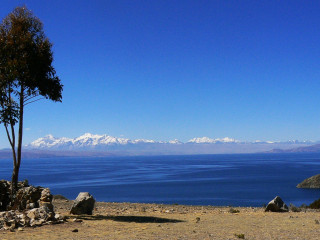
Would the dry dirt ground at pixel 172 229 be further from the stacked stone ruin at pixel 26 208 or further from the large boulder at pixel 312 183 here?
the large boulder at pixel 312 183

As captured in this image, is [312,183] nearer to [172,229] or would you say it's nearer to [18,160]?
[172,229]

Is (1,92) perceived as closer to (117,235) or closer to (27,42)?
(27,42)

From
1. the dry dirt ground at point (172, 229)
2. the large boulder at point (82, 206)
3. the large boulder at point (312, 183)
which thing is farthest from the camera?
the large boulder at point (312, 183)

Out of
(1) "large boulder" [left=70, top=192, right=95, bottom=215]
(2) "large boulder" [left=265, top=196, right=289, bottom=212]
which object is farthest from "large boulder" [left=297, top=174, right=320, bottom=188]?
(1) "large boulder" [left=70, top=192, right=95, bottom=215]

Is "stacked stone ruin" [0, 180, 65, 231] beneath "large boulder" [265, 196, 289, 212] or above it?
above

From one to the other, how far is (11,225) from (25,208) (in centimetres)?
455

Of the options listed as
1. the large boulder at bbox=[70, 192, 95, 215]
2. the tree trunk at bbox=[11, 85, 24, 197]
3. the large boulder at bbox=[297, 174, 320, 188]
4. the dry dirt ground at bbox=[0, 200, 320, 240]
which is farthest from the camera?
the large boulder at bbox=[297, 174, 320, 188]

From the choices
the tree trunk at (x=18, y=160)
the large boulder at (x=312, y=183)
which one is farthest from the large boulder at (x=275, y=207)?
the large boulder at (x=312, y=183)

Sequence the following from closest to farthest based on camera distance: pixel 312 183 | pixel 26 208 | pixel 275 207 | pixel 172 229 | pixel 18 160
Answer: pixel 172 229 < pixel 26 208 < pixel 18 160 < pixel 275 207 < pixel 312 183

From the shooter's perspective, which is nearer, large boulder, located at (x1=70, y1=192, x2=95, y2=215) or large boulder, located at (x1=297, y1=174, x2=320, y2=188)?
large boulder, located at (x1=70, y1=192, x2=95, y2=215)

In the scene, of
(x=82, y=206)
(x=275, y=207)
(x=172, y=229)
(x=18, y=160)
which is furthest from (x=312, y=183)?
(x=18, y=160)

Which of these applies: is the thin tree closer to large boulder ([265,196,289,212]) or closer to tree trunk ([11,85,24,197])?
tree trunk ([11,85,24,197])

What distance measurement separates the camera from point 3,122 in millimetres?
22938

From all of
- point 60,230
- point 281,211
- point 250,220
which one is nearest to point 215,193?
point 281,211
